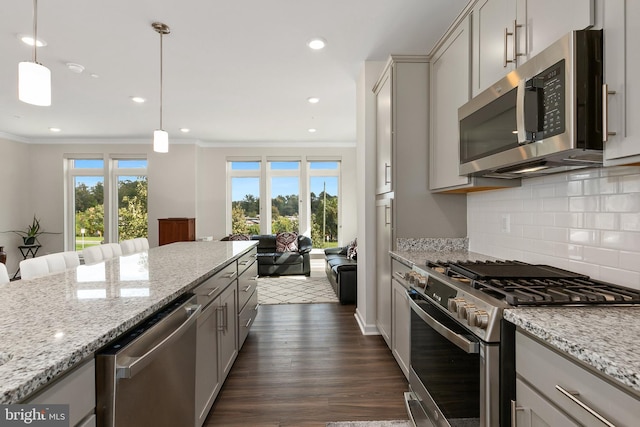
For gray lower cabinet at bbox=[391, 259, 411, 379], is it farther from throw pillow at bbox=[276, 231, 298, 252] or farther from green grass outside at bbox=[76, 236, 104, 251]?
green grass outside at bbox=[76, 236, 104, 251]

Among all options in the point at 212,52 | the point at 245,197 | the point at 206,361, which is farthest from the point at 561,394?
the point at 245,197

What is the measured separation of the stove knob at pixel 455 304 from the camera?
1.24 m

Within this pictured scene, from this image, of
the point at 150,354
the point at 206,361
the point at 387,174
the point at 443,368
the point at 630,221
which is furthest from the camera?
the point at 387,174

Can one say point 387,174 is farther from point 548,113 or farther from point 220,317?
point 220,317

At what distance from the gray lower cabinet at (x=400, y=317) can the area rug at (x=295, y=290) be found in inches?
81.8

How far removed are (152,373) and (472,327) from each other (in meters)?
1.10

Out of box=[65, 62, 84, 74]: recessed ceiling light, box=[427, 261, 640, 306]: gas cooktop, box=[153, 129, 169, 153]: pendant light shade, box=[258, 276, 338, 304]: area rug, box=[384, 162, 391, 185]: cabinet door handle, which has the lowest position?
box=[258, 276, 338, 304]: area rug

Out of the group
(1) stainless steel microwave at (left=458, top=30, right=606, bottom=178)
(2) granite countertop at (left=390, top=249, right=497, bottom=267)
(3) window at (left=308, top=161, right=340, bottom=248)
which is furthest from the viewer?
(3) window at (left=308, top=161, right=340, bottom=248)

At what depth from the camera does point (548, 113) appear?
4.16ft

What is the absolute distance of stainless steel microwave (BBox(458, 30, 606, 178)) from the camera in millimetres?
1133

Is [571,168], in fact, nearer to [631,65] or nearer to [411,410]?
[631,65]

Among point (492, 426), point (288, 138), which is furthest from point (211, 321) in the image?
point (288, 138)

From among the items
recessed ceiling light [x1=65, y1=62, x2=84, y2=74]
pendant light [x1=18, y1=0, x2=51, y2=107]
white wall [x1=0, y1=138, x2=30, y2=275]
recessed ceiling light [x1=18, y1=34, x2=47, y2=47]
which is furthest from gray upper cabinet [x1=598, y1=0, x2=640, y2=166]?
white wall [x1=0, y1=138, x2=30, y2=275]

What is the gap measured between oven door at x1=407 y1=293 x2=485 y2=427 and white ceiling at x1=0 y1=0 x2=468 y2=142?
227cm
